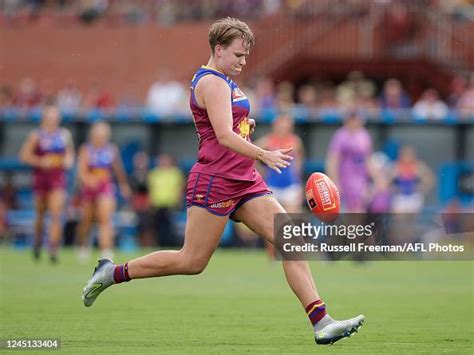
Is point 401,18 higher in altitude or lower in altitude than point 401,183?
higher

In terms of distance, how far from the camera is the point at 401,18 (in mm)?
29469

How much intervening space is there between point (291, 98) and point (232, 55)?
19.6m

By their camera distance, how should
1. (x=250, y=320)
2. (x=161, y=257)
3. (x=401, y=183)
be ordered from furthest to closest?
(x=401, y=183) < (x=250, y=320) < (x=161, y=257)

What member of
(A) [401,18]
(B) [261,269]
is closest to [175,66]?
(A) [401,18]

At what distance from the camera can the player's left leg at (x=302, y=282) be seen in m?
9.27

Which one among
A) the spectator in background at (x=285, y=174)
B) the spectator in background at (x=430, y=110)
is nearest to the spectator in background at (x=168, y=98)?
→ the spectator in background at (x=430, y=110)

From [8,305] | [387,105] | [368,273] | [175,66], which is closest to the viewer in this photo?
[8,305]

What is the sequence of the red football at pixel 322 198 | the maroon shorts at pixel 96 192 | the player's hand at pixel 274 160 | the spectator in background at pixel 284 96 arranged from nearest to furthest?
the player's hand at pixel 274 160
the red football at pixel 322 198
the maroon shorts at pixel 96 192
the spectator in background at pixel 284 96

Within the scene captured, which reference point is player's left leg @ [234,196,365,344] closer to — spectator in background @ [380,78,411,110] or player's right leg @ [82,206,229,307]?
player's right leg @ [82,206,229,307]

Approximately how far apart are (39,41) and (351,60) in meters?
8.57

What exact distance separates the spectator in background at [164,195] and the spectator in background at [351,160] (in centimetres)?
610

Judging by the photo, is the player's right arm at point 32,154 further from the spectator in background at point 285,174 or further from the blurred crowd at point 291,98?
the blurred crowd at point 291,98

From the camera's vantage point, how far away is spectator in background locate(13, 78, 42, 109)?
29.0m

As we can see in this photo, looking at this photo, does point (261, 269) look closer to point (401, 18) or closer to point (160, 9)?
point (401, 18)
